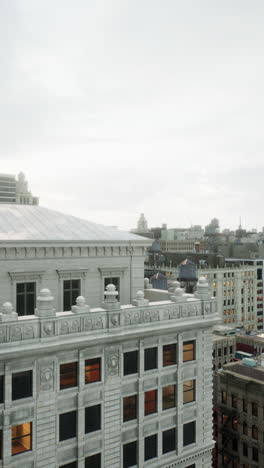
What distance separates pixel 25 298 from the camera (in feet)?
90.8

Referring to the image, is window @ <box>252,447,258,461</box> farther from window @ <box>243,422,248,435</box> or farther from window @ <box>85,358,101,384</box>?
window @ <box>85,358,101,384</box>

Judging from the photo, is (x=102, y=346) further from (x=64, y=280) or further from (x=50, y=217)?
(x=50, y=217)

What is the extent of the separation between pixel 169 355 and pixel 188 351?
5.54 feet

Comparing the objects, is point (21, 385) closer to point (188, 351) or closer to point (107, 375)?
point (107, 375)

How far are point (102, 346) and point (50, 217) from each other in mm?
12451

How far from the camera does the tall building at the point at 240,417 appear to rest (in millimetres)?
58188

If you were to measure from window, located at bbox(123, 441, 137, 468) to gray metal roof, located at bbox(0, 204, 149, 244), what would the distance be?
45.0 feet

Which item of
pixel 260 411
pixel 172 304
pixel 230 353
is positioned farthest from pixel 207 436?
pixel 230 353

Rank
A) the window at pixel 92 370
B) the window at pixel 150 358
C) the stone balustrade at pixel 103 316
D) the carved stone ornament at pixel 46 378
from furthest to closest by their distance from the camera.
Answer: the window at pixel 150 358
the window at pixel 92 370
the carved stone ornament at pixel 46 378
the stone balustrade at pixel 103 316

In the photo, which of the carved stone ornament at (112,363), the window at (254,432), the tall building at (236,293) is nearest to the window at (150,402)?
the carved stone ornament at (112,363)

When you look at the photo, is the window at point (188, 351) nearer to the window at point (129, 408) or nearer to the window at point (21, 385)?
the window at point (129, 408)

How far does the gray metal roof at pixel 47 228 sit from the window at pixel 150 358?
821cm

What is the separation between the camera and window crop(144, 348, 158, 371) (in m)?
27.6

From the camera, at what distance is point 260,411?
5791cm
